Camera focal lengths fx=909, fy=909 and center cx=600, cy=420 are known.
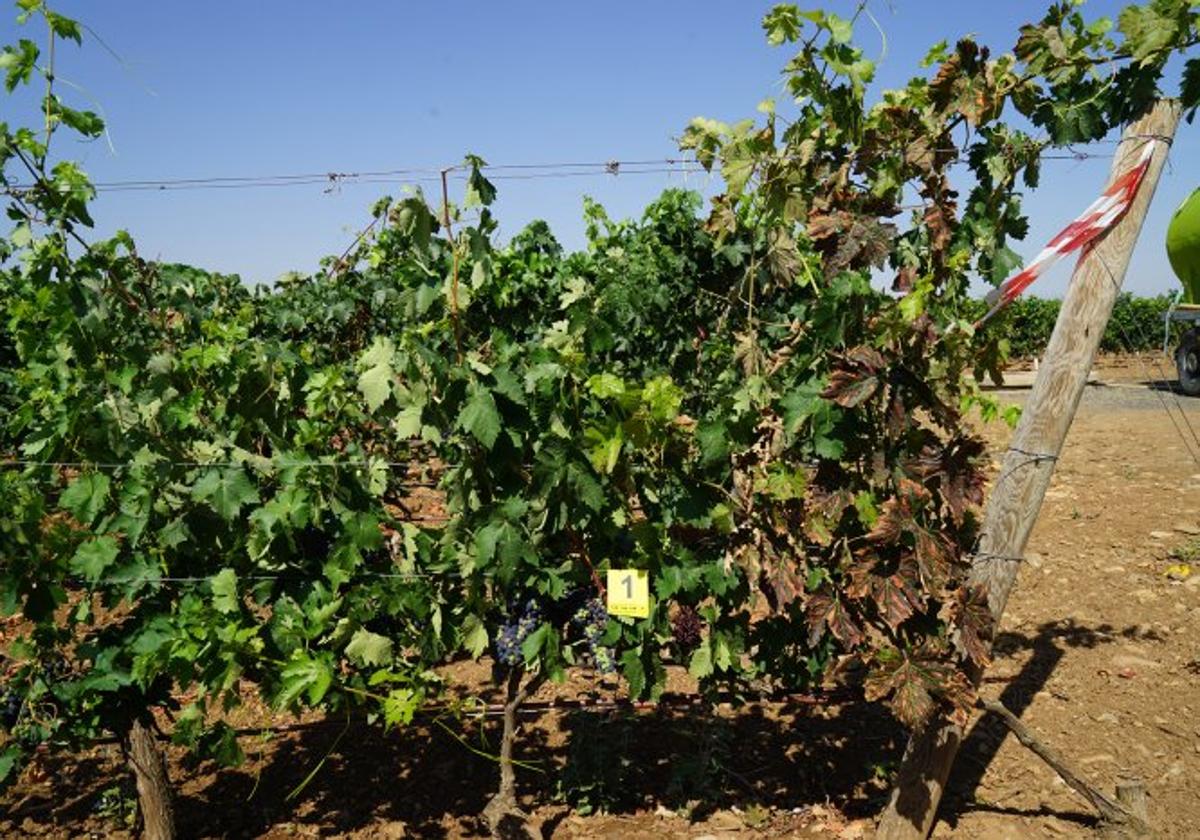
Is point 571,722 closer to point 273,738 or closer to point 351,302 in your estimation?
point 273,738

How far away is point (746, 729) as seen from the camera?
425 centimetres

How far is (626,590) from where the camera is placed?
2.97 metres

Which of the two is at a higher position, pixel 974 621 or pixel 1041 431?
pixel 1041 431

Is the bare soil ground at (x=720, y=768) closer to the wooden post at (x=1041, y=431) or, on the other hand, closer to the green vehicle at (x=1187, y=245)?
the wooden post at (x=1041, y=431)

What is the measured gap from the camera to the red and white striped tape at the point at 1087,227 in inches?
110

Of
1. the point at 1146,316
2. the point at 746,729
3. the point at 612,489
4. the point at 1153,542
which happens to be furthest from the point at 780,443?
the point at 1146,316

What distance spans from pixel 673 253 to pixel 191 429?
5875 mm

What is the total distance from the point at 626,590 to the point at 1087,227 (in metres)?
1.85

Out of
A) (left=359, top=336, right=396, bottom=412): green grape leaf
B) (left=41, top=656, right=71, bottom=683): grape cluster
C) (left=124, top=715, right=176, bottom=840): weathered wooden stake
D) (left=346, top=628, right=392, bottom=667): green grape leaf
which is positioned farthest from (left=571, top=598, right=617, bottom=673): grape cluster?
(left=41, top=656, right=71, bottom=683): grape cluster

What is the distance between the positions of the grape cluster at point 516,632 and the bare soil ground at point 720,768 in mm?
319

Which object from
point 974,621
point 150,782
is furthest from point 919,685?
point 150,782

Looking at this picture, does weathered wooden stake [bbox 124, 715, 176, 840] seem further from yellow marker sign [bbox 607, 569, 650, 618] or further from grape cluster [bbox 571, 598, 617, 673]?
yellow marker sign [bbox 607, 569, 650, 618]

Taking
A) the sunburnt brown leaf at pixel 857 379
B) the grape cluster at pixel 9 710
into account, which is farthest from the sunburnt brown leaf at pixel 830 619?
the grape cluster at pixel 9 710

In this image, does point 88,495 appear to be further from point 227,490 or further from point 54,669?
point 54,669
